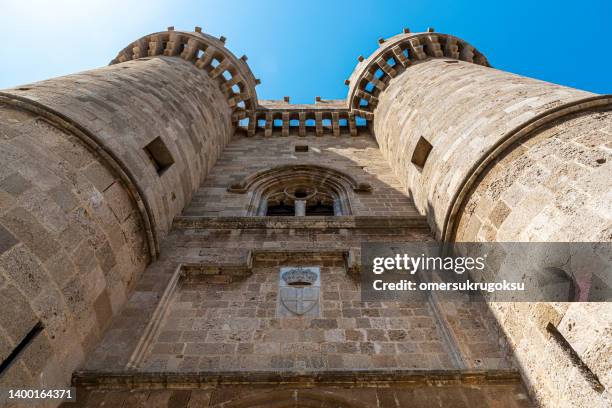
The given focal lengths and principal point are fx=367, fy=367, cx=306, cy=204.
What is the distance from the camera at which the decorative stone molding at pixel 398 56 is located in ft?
38.3

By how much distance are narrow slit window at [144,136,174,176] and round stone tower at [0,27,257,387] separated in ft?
0.06

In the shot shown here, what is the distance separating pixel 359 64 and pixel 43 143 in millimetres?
11206

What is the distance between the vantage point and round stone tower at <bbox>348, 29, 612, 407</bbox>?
330 centimetres

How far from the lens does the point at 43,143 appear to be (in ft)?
14.6

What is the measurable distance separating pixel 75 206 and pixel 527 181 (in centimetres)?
539

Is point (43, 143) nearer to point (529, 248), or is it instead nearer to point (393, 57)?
point (529, 248)

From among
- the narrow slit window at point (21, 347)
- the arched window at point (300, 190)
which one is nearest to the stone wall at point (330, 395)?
the narrow slit window at point (21, 347)

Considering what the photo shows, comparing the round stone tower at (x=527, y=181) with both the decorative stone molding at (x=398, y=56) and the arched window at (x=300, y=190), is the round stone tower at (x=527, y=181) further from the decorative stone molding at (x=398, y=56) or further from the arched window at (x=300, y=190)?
the decorative stone molding at (x=398, y=56)

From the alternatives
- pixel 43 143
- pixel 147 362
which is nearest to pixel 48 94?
pixel 43 143

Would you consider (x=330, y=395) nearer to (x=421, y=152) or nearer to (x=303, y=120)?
(x=421, y=152)

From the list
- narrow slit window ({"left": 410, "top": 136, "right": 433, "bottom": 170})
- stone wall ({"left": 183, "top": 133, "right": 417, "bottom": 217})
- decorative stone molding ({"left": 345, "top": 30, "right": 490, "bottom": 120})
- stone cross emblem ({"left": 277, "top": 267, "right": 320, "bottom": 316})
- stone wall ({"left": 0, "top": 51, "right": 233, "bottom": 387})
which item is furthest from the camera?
decorative stone molding ({"left": 345, "top": 30, "right": 490, "bottom": 120})
